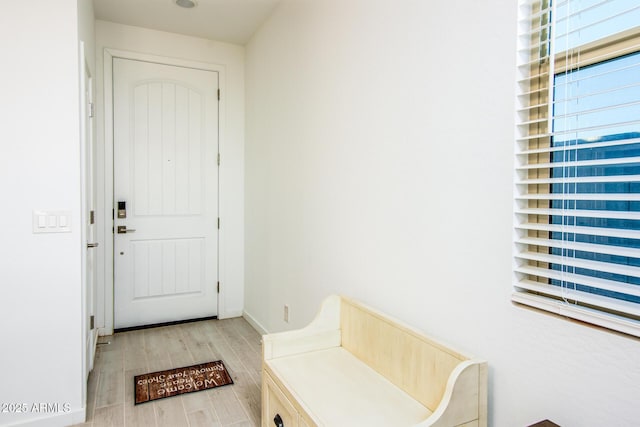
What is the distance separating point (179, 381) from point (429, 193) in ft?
6.93

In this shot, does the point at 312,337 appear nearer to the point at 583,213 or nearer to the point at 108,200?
the point at 583,213

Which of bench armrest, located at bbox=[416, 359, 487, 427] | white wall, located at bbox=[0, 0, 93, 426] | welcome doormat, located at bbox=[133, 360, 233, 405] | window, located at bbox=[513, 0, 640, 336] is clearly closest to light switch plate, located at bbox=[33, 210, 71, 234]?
white wall, located at bbox=[0, 0, 93, 426]

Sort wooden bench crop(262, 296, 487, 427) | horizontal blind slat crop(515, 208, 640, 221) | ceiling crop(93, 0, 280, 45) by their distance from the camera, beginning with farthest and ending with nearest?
ceiling crop(93, 0, 280, 45)
wooden bench crop(262, 296, 487, 427)
horizontal blind slat crop(515, 208, 640, 221)

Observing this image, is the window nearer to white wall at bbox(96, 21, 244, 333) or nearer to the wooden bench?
the wooden bench

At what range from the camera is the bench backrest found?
55.2 inches

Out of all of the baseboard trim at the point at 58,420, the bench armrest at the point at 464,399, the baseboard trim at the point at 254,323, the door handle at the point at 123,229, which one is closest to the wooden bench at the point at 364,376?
the bench armrest at the point at 464,399

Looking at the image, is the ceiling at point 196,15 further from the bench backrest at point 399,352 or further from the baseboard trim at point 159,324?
the baseboard trim at point 159,324

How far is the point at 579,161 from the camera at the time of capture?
3.60 ft

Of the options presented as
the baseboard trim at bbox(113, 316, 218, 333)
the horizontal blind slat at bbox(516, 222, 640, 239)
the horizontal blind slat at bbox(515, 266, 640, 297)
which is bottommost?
the baseboard trim at bbox(113, 316, 218, 333)

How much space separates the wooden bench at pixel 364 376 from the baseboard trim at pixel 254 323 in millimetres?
1594

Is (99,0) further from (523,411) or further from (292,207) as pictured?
(523,411)

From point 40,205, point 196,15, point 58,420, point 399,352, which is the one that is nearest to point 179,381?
point 58,420

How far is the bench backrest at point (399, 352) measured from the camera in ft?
4.60

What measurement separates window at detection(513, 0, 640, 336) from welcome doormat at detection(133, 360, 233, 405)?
2.13 meters
